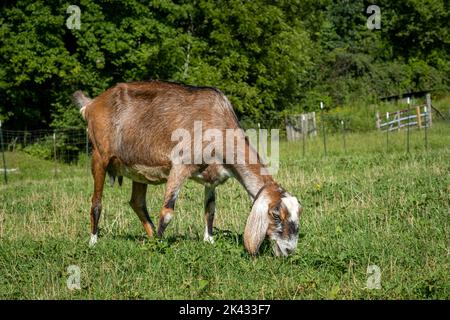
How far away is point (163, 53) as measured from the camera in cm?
2478

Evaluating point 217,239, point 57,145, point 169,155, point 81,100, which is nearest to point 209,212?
point 217,239

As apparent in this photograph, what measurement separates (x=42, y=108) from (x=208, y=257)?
22.1 meters

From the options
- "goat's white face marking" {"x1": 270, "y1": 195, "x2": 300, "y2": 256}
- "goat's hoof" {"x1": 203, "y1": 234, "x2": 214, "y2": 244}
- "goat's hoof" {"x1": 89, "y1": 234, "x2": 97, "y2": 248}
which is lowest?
"goat's hoof" {"x1": 89, "y1": 234, "x2": 97, "y2": 248}

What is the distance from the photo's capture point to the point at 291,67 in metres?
30.4

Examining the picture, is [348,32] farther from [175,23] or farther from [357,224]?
[357,224]

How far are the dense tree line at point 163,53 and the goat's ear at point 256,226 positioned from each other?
18105 mm

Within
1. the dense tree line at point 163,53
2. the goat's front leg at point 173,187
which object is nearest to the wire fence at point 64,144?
the dense tree line at point 163,53

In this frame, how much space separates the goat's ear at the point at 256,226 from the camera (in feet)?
22.8

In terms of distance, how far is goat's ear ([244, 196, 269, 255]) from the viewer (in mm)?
6949

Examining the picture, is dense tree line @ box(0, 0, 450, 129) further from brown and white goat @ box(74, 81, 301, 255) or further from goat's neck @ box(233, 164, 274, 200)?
goat's neck @ box(233, 164, 274, 200)

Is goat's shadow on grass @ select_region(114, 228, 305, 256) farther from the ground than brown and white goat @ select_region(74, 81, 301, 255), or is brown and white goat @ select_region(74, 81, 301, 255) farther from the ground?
brown and white goat @ select_region(74, 81, 301, 255)

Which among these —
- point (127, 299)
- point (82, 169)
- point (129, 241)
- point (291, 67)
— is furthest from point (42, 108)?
point (127, 299)

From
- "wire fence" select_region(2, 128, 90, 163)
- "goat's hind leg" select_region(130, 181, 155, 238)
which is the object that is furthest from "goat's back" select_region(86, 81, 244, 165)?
"wire fence" select_region(2, 128, 90, 163)

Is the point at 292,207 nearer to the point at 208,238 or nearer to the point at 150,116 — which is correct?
the point at 208,238
